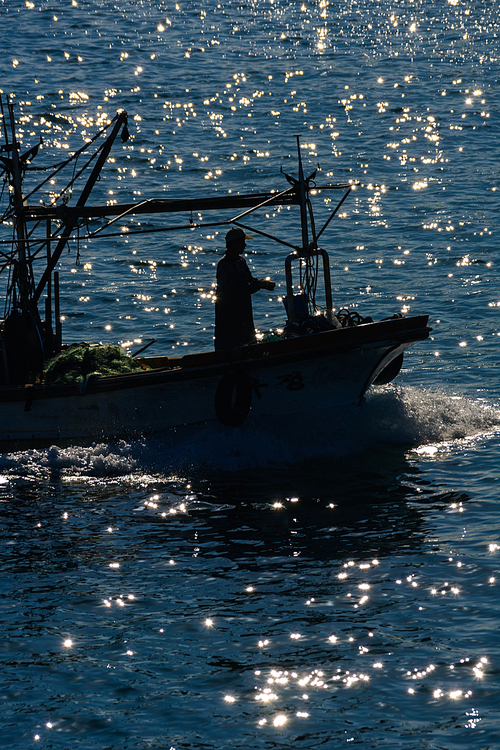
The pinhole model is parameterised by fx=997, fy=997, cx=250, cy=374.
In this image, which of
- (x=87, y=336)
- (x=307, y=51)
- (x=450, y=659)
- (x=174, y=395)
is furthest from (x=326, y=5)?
(x=450, y=659)

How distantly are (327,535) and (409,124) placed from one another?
28294mm

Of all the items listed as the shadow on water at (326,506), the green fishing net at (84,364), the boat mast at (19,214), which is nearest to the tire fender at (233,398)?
the shadow on water at (326,506)

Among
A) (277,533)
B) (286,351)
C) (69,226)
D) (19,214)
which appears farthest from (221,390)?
(19,214)

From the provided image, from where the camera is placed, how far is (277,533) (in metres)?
11.3

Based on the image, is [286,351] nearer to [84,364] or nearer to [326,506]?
[326,506]

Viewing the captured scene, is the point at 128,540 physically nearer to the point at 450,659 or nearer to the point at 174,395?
the point at 174,395

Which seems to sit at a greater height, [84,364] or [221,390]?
[84,364]

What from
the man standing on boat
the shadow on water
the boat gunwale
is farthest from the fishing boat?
the shadow on water

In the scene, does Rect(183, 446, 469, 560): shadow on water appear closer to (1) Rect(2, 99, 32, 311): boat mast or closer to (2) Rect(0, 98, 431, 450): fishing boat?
(2) Rect(0, 98, 431, 450): fishing boat

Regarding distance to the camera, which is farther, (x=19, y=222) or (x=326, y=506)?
(x=19, y=222)

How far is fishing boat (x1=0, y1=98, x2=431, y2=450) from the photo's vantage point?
1322cm

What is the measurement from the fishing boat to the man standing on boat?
339 mm

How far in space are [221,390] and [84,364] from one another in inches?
91.1

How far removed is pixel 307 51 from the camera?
47.3m
